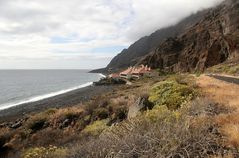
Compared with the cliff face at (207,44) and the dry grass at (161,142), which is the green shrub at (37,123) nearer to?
the dry grass at (161,142)

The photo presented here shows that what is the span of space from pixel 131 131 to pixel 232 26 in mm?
92883

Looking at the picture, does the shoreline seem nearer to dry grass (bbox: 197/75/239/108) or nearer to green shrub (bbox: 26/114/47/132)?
green shrub (bbox: 26/114/47/132)

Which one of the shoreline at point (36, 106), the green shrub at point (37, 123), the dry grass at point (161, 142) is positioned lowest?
the shoreline at point (36, 106)

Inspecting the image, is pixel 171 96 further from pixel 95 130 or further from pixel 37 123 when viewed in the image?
pixel 37 123

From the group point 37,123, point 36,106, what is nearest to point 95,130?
point 37,123

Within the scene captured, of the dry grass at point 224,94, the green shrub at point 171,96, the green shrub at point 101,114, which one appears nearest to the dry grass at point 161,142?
the dry grass at point 224,94

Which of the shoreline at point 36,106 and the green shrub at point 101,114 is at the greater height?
the green shrub at point 101,114

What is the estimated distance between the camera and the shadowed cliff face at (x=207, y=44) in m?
89.1

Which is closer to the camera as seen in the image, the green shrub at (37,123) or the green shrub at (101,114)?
the green shrub at (101,114)

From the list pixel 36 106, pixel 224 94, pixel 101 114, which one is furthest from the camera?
pixel 36 106

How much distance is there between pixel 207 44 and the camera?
10369cm

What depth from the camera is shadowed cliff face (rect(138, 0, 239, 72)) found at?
8906 cm

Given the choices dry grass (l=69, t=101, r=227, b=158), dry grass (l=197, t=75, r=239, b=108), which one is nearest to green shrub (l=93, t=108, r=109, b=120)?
dry grass (l=197, t=75, r=239, b=108)

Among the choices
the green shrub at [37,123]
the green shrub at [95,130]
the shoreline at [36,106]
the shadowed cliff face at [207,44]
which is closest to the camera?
the green shrub at [95,130]
